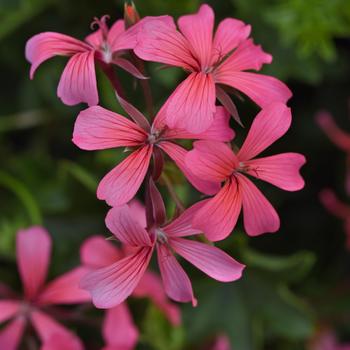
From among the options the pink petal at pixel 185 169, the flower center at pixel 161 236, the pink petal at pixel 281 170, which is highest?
the pink petal at pixel 185 169

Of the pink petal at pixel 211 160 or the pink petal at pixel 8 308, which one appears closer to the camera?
the pink petal at pixel 211 160

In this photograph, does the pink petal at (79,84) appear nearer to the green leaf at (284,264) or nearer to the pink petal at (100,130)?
the pink petal at (100,130)

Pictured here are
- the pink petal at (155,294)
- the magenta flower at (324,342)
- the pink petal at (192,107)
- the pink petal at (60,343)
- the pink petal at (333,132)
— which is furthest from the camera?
the magenta flower at (324,342)

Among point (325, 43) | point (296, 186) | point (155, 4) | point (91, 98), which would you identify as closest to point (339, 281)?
point (325, 43)

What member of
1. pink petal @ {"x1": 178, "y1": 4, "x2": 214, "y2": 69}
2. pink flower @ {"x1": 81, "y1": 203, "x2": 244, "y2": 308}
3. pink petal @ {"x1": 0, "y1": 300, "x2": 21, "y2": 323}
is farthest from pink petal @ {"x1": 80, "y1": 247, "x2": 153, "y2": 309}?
pink petal @ {"x1": 0, "y1": 300, "x2": 21, "y2": 323}

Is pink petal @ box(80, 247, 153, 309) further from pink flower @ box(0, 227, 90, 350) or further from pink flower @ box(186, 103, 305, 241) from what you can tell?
pink flower @ box(0, 227, 90, 350)

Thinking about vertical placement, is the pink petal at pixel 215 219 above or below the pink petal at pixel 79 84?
below

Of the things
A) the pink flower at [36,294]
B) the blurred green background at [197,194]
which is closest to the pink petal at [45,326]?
the pink flower at [36,294]

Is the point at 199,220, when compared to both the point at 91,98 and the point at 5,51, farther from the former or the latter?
the point at 5,51
